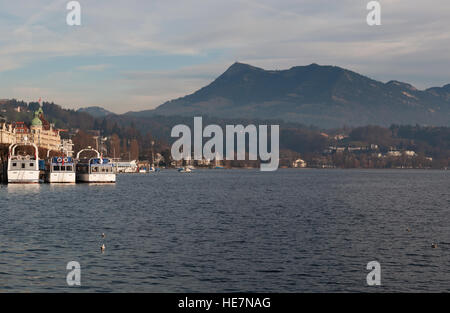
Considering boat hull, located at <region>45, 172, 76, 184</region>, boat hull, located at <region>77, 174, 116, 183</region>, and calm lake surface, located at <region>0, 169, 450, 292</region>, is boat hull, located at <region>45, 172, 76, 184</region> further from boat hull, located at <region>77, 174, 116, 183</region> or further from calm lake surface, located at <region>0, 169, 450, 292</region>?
calm lake surface, located at <region>0, 169, 450, 292</region>

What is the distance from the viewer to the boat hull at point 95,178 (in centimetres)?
17425

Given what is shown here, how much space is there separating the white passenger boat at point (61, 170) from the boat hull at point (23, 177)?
7.37 meters

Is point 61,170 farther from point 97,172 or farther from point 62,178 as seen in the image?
point 97,172

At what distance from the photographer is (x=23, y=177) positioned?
512 ft

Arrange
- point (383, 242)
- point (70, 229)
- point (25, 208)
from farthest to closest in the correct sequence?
point (25, 208)
point (70, 229)
point (383, 242)

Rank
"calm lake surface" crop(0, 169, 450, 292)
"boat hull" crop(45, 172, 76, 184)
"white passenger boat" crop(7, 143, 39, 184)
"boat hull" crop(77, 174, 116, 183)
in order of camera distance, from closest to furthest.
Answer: "calm lake surface" crop(0, 169, 450, 292), "white passenger boat" crop(7, 143, 39, 184), "boat hull" crop(45, 172, 76, 184), "boat hull" crop(77, 174, 116, 183)

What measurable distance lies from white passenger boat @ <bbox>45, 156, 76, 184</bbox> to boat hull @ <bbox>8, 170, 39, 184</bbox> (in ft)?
24.2

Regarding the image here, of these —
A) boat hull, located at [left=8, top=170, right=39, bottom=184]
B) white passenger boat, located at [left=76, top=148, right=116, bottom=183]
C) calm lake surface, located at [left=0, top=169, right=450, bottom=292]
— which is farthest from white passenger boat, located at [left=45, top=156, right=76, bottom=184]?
calm lake surface, located at [left=0, top=169, right=450, bottom=292]

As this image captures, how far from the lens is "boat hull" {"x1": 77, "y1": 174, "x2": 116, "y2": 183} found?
572 ft

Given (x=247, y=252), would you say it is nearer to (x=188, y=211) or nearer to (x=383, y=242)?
(x=383, y=242)

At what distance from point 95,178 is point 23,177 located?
23811 millimetres

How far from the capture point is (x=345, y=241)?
56.7 meters
